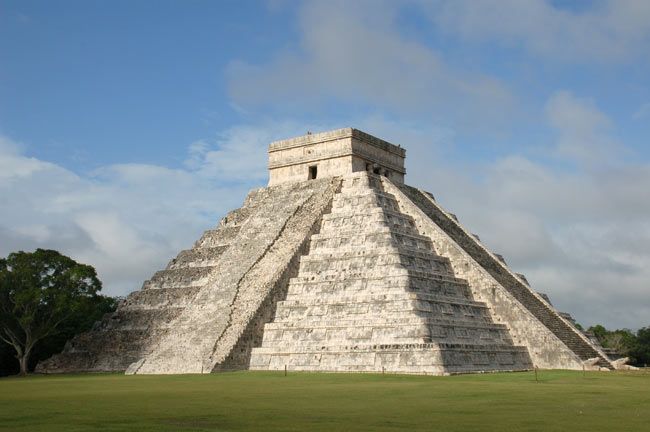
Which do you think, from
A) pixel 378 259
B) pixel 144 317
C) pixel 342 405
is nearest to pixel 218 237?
pixel 144 317

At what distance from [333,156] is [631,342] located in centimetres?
2740

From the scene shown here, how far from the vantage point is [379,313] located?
26062mm

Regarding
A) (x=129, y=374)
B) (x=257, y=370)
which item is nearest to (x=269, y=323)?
(x=257, y=370)

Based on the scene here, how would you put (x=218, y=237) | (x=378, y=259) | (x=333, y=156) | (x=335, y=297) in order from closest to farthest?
(x=335, y=297)
(x=378, y=259)
(x=333, y=156)
(x=218, y=237)

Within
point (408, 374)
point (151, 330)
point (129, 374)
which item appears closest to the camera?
point (408, 374)

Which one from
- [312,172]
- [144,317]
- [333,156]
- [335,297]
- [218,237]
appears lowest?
[144,317]

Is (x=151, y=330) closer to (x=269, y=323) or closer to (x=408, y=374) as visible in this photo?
(x=269, y=323)

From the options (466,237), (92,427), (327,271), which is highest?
(466,237)

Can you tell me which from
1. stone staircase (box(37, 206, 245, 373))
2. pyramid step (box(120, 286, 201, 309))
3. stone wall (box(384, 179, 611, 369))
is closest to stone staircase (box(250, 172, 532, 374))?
stone wall (box(384, 179, 611, 369))

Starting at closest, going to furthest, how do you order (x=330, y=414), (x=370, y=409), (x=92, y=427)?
(x=92, y=427)
(x=330, y=414)
(x=370, y=409)

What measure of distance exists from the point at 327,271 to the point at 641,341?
32643 millimetres

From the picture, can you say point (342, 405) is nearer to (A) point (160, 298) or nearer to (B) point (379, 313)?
(B) point (379, 313)

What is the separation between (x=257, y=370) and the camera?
26.8m

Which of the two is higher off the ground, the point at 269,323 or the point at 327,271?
the point at 327,271
